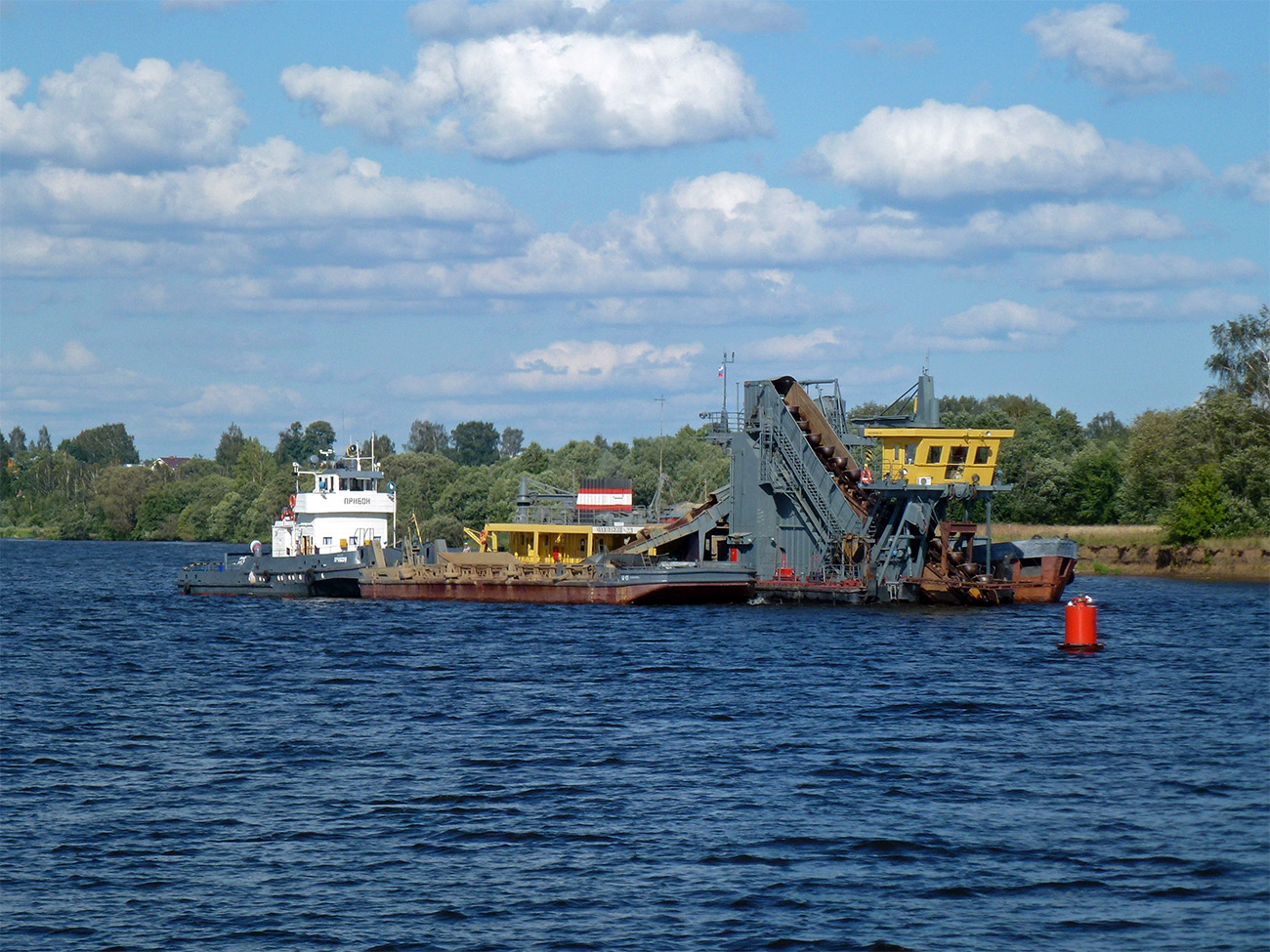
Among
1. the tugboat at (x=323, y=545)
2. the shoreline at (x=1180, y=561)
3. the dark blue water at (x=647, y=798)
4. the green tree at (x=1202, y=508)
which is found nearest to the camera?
the dark blue water at (x=647, y=798)

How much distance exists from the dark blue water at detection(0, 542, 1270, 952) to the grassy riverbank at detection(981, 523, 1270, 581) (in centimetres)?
3948

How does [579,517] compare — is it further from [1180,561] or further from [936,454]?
[1180,561]

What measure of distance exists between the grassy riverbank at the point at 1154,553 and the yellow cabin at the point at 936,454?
1274 inches

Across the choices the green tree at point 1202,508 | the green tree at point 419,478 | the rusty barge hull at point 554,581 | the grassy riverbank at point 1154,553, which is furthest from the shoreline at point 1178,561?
the green tree at point 419,478

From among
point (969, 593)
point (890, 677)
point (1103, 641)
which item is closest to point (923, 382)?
point (969, 593)

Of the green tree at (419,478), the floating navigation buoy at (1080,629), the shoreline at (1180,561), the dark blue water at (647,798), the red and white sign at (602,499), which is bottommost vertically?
the dark blue water at (647,798)

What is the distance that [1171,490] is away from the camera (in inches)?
3472

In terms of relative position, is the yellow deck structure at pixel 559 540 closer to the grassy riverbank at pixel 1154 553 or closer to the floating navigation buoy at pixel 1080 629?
the floating navigation buoy at pixel 1080 629

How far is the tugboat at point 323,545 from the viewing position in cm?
6712

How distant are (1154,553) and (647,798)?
71944 mm

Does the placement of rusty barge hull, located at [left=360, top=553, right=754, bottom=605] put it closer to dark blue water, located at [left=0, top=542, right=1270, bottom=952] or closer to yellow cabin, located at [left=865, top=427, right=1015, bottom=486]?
yellow cabin, located at [left=865, top=427, right=1015, bottom=486]

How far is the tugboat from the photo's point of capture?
6712 centimetres

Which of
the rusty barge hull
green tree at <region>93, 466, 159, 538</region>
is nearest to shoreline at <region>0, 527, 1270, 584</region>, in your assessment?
the rusty barge hull

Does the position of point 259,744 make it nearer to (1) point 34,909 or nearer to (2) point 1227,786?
Answer: (1) point 34,909
